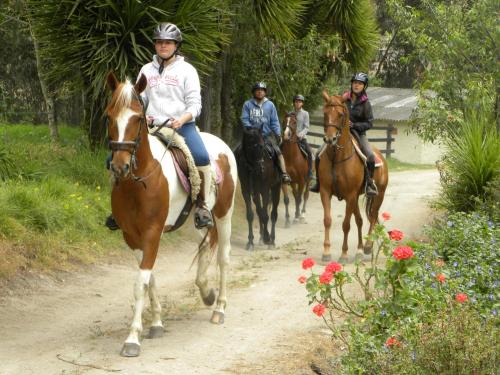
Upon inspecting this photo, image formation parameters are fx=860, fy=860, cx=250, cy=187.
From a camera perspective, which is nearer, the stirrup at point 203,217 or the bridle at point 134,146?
the bridle at point 134,146

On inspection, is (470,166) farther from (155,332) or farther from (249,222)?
(155,332)

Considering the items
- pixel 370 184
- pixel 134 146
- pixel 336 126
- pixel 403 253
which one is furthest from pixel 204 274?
pixel 370 184

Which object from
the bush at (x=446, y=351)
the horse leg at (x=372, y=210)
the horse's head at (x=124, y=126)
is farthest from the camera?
the horse leg at (x=372, y=210)

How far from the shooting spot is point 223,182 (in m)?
9.12

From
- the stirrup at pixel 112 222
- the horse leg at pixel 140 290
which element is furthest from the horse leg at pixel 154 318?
the stirrup at pixel 112 222

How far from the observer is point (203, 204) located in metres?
8.41

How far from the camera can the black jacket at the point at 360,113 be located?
12.8m

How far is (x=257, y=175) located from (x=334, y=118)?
282 cm

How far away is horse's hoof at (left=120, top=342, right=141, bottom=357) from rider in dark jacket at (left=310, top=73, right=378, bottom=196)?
637cm

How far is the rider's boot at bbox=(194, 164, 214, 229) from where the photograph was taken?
328 inches

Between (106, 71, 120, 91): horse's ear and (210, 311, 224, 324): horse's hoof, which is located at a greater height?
(106, 71, 120, 91): horse's ear

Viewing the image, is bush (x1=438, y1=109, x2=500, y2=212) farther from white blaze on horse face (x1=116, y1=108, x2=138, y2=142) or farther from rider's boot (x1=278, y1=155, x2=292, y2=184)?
white blaze on horse face (x1=116, y1=108, x2=138, y2=142)

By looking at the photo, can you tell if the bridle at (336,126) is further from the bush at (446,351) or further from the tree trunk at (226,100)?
the tree trunk at (226,100)

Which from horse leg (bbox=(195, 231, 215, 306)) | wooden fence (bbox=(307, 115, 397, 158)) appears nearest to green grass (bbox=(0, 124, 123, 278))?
horse leg (bbox=(195, 231, 215, 306))
